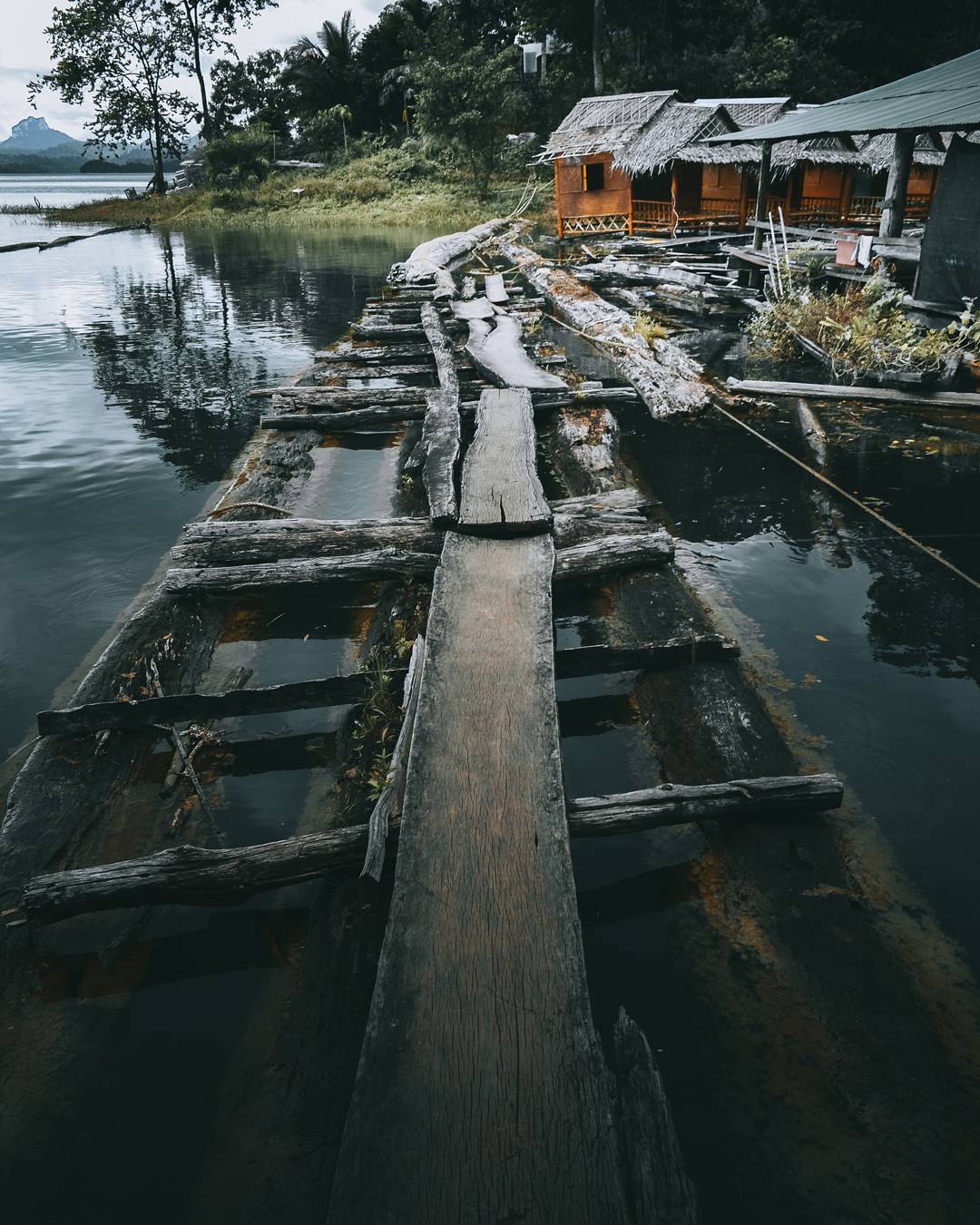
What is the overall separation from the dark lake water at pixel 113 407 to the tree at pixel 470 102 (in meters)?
17.2

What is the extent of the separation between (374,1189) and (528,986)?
64 centimetres

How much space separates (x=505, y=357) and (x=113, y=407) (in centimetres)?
555

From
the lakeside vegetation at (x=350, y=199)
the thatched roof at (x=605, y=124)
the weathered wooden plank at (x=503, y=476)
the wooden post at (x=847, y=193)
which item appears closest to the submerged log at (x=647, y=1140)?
the weathered wooden plank at (x=503, y=476)

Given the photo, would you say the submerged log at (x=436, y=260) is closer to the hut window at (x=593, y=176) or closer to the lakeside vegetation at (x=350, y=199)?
the hut window at (x=593, y=176)

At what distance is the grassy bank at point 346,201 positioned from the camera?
37.2 m

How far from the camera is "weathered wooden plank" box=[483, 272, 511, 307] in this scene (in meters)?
15.4

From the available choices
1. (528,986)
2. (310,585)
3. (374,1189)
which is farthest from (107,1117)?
(310,585)

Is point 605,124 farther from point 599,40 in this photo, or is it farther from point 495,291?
point 599,40

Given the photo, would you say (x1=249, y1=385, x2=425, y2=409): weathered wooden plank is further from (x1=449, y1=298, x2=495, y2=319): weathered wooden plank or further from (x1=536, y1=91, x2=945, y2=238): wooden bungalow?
(x1=536, y1=91, x2=945, y2=238): wooden bungalow

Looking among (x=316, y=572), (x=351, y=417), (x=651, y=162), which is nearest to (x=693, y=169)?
(x=651, y=162)

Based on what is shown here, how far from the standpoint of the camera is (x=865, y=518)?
650 centimetres

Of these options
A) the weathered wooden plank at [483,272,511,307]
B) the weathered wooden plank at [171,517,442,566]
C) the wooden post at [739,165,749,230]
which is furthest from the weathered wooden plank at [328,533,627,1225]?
the wooden post at [739,165,749,230]

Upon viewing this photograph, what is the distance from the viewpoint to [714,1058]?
8.04ft

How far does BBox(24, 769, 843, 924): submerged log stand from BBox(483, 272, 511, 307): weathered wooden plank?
14.0 metres
